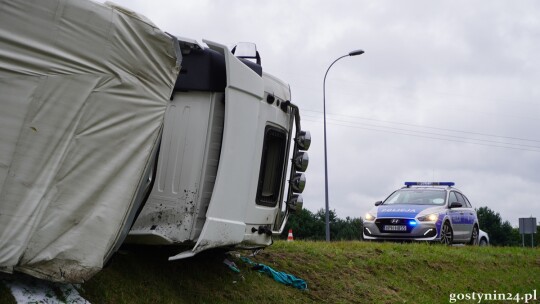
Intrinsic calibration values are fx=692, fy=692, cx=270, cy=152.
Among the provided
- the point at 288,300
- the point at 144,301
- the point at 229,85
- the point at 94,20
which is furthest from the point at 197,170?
the point at 288,300

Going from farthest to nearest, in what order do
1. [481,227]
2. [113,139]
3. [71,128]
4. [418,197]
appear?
[481,227] → [418,197] → [113,139] → [71,128]

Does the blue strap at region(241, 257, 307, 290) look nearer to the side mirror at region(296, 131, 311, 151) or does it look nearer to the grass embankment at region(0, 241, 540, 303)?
the grass embankment at region(0, 241, 540, 303)

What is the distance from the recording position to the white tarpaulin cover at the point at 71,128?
4.93 meters

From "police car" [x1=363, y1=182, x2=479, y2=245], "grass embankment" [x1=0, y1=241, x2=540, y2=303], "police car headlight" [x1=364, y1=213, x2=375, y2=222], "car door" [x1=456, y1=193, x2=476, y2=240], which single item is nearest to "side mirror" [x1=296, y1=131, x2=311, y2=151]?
"grass embankment" [x1=0, y1=241, x2=540, y2=303]

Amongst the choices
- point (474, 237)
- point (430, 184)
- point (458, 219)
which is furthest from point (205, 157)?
point (474, 237)

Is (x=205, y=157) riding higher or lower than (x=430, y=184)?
lower

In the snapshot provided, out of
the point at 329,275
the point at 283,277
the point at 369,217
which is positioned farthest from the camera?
the point at 369,217

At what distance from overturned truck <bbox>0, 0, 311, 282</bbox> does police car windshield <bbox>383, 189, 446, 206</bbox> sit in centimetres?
950

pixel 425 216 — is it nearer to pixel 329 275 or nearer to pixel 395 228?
pixel 395 228

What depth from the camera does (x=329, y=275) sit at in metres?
10.1

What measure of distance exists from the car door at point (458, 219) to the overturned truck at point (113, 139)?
31.6ft

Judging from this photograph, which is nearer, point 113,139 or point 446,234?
point 113,139

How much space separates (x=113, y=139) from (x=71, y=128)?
0.40 meters

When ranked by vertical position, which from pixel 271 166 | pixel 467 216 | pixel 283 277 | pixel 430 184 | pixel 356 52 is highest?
pixel 356 52
